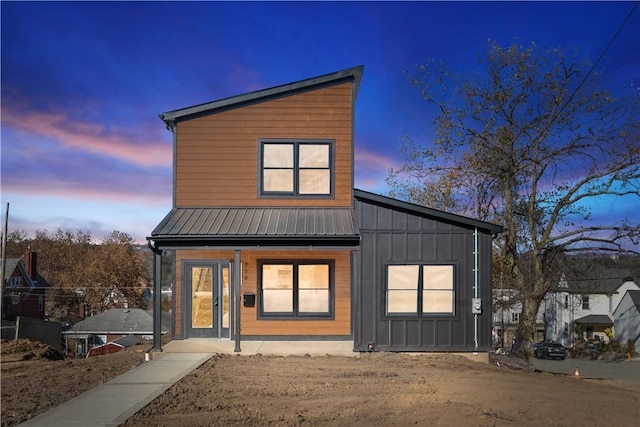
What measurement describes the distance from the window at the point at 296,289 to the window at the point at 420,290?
163 centimetres

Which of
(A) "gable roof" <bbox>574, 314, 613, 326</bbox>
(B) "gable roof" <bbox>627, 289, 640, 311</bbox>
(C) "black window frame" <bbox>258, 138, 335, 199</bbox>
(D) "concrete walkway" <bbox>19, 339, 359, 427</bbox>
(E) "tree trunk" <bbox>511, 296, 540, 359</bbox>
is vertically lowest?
(A) "gable roof" <bbox>574, 314, 613, 326</bbox>

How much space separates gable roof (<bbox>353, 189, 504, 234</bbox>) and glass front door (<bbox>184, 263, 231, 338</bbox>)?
156 inches

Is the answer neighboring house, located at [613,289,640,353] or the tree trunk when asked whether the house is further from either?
neighboring house, located at [613,289,640,353]

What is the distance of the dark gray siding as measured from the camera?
36.2 feet

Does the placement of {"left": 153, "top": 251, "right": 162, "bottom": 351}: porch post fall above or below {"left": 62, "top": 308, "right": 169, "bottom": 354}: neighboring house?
above

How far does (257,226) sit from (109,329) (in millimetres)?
28179

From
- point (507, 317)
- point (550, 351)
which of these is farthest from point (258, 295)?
point (507, 317)

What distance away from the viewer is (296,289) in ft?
38.7

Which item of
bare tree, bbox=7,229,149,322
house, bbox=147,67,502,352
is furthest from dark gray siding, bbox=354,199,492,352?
bare tree, bbox=7,229,149,322

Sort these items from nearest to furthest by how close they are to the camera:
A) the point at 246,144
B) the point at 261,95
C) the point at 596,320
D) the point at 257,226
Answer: the point at 257,226 → the point at 261,95 → the point at 246,144 → the point at 596,320

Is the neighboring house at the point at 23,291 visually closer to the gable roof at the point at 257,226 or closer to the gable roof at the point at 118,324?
the gable roof at the point at 118,324

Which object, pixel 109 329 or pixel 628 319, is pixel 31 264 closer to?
pixel 109 329

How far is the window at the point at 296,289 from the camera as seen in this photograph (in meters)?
11.7

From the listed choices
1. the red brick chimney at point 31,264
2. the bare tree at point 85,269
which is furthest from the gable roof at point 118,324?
the red brick chimney at point 31,264
